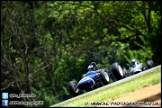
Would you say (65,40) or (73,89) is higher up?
(65,40)

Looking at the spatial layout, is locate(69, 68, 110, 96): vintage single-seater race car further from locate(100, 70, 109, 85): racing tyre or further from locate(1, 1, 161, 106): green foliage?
locate(1, 1, 161, 106): green foliage

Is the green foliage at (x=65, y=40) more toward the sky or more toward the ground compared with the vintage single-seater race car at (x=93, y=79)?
more toward the sky

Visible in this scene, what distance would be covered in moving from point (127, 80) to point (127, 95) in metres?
0.92

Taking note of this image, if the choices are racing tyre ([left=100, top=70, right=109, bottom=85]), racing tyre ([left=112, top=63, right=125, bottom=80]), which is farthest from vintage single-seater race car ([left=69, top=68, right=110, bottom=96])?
racing tyre ([left=112, top=63, right=125, bottom=80])

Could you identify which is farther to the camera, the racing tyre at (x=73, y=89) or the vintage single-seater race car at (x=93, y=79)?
the racing tyre at (x=73, y=89)

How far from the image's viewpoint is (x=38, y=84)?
22.0m

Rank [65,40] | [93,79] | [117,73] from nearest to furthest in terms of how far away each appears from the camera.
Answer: [117,73] < [93,79] < [65,40]

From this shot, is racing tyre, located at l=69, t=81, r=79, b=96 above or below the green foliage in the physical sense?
below

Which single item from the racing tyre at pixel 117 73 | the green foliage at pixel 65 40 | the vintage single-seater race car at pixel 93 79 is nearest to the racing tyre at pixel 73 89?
the vintage single-seater race car at pixel 93 79

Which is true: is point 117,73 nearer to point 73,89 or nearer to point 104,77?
point 104,77

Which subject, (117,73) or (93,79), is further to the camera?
(93,79)

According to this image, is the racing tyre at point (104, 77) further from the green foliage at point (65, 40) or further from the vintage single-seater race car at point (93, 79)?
the green foliage at point (65, 40)

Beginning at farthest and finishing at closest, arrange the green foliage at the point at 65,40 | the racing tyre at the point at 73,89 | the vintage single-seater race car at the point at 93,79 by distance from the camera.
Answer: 1. the green foliage at the point at 65,40
2. the racing tyre at the point at 73,89
3. the vintage single-seater race car at the point at 93,79

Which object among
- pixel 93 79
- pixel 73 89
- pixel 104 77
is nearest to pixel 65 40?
pixel 73 89
